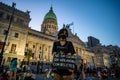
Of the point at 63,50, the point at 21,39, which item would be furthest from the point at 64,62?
the point at 21,39

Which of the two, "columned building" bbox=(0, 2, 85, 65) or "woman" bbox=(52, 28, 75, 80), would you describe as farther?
"columned building" bbox=(0, 2, 85, 65)

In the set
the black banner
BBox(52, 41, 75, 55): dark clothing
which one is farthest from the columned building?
the black banner

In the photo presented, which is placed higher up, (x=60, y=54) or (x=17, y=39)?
(x=17, y=39)

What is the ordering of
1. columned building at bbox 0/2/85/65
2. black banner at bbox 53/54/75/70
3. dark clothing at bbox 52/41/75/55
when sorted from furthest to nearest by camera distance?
columned building at bbox 0/2/85/65 → dark clothing at bbox 52/41/75/55 → black banner at bbox 53/54/75/70

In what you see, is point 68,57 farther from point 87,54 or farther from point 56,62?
point 87,54

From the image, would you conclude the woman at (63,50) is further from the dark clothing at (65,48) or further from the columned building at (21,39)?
the columned building at (21,39)

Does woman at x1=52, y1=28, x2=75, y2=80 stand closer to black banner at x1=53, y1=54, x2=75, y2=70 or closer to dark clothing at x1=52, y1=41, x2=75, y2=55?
dark clothing at x1=52, y1=41, x2=75, y2=55

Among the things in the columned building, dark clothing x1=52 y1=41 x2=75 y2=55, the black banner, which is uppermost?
the columned building

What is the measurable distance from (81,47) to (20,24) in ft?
116

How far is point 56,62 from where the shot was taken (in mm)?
3598

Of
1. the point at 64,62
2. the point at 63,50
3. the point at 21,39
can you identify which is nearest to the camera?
the point at 64,62

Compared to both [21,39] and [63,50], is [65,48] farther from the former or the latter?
[21,39]

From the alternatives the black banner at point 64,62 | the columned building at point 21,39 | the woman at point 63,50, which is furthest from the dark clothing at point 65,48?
the columned building at point 21,39

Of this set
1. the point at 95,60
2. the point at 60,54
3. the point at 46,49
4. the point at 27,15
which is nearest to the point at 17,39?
the point at 27,15
